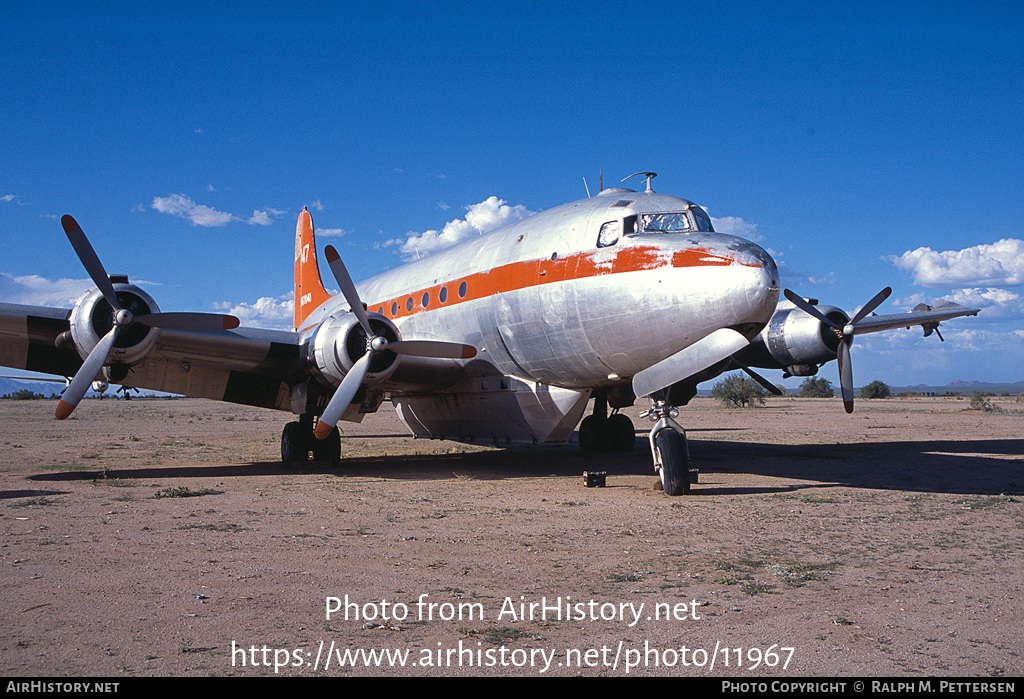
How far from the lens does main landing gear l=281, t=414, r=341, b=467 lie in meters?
12.9

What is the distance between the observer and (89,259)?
10.4 m

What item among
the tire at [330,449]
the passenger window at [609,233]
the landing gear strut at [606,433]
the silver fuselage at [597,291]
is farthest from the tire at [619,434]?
the passenger window at [609,233]

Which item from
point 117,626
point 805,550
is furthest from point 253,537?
point 805,550

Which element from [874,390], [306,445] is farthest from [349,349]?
[874,390]

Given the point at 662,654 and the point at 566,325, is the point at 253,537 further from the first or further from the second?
the point at 566,325

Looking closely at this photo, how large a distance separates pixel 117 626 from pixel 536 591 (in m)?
2.49

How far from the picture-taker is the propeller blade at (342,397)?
1066cm

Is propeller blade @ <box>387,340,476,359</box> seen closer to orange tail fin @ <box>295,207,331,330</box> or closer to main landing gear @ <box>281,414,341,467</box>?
main landing gear @ <box>281,414,341,467</box>

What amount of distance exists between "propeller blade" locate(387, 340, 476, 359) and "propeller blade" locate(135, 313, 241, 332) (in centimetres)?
237

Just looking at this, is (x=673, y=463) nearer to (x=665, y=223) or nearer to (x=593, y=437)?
(x=665, y=223)

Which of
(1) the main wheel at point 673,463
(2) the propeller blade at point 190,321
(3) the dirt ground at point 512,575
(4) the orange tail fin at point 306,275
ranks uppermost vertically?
(4) the orange tail fin at point 306,275

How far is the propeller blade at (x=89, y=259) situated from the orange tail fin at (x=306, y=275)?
9.22 m

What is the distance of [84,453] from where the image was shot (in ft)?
51.3

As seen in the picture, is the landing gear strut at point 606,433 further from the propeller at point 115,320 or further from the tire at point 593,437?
the propeller at point 115,320
